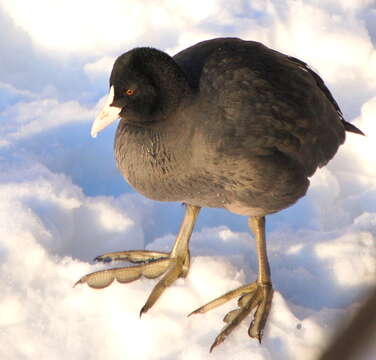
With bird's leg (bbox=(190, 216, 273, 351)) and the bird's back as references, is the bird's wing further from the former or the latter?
bird's leg (bbox=(190, 216, 273, 351))

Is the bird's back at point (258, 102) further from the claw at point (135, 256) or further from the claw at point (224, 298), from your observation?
the claw at point (135, 256)

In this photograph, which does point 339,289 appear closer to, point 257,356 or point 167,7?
point 257,356

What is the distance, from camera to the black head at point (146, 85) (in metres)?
2.28

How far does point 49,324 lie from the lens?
2.72 meters

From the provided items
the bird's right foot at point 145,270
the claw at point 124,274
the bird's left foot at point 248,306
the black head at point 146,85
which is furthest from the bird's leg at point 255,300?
the black head at point 146,85

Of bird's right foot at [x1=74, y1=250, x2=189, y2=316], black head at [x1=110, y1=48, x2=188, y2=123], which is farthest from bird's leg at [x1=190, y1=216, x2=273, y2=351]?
black head at [x1=110, y1=48, x2=188, y2=123]

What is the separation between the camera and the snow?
2699 millimetres

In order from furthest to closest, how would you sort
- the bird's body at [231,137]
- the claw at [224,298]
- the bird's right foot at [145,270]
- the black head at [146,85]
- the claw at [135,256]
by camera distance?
the claw at [135,256]
the bird's right foot at [145,270]
the claw at [224,298]
the bird's body at [231,137]
the black head at [146,85]

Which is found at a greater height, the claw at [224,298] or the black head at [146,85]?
the black head at [146,85]

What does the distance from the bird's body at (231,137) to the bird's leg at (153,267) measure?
0.53 meters

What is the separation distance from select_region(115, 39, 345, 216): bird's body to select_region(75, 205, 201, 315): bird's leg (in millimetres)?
531

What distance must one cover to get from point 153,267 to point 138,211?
679 mm

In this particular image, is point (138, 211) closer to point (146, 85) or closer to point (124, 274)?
point (124, 274)

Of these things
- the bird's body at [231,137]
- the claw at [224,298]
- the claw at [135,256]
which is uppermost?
the bird's body at [231,137]
